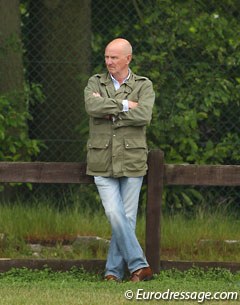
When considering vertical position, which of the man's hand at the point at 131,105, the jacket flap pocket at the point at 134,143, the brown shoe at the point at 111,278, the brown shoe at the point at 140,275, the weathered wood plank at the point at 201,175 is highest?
the man's hand at the point at 131,105

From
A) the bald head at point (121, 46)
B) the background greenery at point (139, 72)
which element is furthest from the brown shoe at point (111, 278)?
the background greenery at point (139, 72)

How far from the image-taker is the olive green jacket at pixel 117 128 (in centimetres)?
842

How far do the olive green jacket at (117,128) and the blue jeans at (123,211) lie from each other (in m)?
0.09

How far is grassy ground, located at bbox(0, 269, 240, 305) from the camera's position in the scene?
7754 millimetres

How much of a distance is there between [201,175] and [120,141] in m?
0.92

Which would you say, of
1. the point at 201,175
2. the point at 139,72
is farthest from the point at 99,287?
the point at 139,72

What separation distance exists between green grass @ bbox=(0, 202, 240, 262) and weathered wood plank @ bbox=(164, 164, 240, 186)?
40.6 inches

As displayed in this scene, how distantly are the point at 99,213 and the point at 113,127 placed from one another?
7.05ft

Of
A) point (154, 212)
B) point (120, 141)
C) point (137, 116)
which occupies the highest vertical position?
point (137, 116)

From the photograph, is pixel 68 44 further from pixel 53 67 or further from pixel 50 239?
pixel 50 239

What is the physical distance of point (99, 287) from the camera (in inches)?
330

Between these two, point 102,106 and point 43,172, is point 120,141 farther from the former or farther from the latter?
point 43,172

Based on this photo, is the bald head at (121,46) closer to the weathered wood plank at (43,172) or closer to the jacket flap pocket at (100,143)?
the jacket flap pocket at (100,143)

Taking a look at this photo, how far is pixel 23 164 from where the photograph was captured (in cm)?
896
